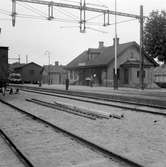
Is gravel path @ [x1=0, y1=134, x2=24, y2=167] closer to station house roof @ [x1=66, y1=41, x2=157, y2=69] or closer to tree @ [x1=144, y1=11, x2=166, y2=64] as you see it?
tree @ [x1=144, y1=11, x2=166, y2=64]

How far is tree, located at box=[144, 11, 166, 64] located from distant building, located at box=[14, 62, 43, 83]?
50798 mm

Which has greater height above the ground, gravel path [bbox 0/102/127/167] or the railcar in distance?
the railcar in distance

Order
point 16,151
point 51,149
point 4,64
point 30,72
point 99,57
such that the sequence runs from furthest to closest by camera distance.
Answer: point 30,72
point 99,57
point 4,64
point 51,149
point 16,151

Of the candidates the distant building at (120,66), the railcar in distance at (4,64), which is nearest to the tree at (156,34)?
the distant building at (120,66)

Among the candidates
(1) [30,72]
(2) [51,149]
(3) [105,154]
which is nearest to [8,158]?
(2) [51,149]

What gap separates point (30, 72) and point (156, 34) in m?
54.5

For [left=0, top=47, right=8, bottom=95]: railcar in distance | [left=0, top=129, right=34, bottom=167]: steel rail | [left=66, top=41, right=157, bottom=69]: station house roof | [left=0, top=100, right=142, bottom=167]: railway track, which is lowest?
[left=0, top=129, right=34, bottom=167]: steel rail

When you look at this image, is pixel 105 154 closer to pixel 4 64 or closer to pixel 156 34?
pixel 4 64

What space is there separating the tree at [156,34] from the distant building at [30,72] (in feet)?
167

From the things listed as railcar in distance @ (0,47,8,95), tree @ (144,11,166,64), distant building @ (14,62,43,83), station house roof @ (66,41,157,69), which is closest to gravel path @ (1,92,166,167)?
railcar in distance @ (0,47,8,95)

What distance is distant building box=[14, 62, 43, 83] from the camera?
83.1 m

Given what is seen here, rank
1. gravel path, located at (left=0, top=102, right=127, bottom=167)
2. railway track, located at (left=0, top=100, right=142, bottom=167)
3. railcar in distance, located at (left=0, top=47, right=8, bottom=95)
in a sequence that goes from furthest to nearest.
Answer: railcar in distance, located at (left=0, top=47, right=8, bottom=95), gravel path, located at (left=0, top=102, right=127, bottom=167), railway track, located at (left=0, top=100, right=142, bottom=167)

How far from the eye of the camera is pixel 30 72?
8444cm

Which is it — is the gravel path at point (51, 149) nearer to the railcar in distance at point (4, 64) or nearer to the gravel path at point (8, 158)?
the gravel path at point (8, 158)
